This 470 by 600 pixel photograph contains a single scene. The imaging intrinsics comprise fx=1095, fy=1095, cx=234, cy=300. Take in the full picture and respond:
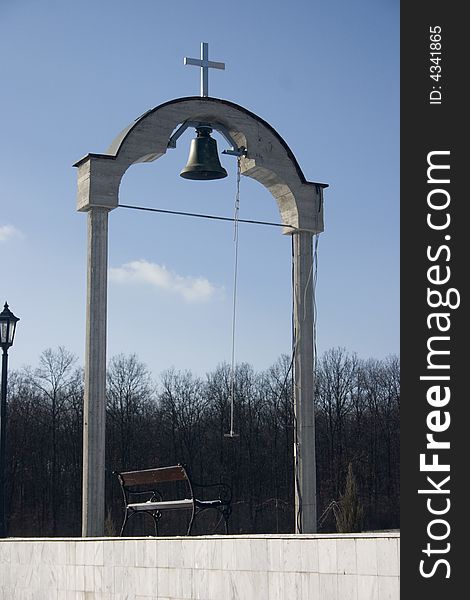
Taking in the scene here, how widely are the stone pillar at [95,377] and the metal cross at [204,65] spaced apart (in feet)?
6.66

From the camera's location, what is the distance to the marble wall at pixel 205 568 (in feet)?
25.6

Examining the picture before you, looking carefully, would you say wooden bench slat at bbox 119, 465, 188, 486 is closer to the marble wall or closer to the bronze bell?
the marble wall

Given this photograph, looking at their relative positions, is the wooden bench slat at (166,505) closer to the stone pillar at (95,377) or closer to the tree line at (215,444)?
the stone pillar at (95,377)

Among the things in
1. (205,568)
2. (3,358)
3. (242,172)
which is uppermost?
(242,172)

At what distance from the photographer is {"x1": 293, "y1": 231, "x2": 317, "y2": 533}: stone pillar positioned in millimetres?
13141

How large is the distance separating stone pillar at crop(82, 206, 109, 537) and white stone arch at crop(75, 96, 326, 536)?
0.04 feet

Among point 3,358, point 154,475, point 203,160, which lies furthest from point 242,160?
point 3,358

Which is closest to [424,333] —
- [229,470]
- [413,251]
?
[413,251]

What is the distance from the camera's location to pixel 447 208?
20.1ft

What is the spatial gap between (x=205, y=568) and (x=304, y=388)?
13.5 feet

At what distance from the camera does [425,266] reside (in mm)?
6109

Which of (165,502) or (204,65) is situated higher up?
(204,65)

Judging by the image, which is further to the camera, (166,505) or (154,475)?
(154,475)

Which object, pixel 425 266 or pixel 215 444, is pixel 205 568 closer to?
pixel 425 266
